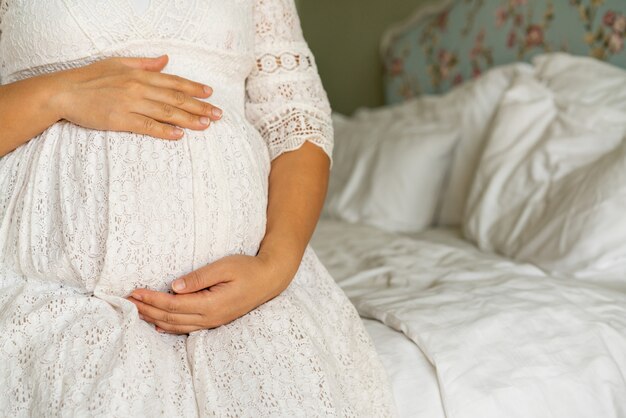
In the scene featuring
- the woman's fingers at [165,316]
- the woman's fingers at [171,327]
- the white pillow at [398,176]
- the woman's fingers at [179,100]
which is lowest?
the white pillow at [398,176]

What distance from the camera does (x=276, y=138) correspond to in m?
1.12

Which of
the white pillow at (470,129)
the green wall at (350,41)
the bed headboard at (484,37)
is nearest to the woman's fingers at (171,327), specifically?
the white pillow at (470,129)

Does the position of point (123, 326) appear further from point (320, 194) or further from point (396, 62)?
point (396, 62)

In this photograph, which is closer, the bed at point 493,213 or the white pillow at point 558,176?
the bed at point 493,213

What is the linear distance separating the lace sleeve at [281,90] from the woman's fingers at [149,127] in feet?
0.72

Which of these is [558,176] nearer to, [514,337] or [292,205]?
[514,337]

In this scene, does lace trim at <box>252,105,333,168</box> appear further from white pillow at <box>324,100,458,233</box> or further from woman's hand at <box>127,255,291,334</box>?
white pillow at <box>324,100,458,233</box>

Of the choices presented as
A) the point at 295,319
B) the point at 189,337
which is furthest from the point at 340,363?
the point at 189,337

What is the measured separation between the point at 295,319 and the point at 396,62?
2.07 m

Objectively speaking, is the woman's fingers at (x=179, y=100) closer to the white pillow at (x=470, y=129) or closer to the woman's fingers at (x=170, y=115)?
the woman's fingers at (x=170, y=115)

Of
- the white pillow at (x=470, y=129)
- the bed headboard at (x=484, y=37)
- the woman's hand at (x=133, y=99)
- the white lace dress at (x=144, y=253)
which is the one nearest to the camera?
the white lace dress at (x=144, y=253)

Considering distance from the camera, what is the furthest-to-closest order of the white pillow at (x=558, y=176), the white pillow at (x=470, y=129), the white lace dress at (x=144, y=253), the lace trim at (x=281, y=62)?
the white pillow at (x=470, y=129) < the white pillow at (x=558, y=176) < the lace trim at (x=281, y=62) < the white lace dress at (x=144, y=253)

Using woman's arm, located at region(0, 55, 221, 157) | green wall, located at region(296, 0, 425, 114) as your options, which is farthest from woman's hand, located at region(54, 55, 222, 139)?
green wall, located at region(296, 0, 425, 114)

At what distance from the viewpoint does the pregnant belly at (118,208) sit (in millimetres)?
868
